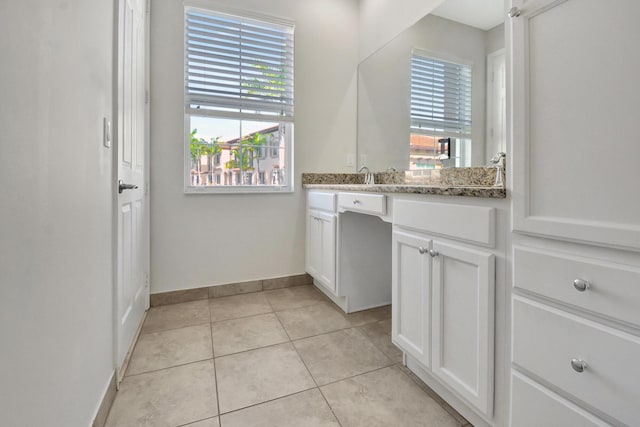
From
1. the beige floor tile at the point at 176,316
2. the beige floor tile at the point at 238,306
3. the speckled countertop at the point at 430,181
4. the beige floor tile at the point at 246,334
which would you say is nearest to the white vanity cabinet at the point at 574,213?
the speckled countertop at the point at 430,181

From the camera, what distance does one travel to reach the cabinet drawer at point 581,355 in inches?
27.3

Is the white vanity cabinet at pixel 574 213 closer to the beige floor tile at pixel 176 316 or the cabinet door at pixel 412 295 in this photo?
the cabinet door at pixel 412 295

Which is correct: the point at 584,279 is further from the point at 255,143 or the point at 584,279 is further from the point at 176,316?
the point at 255,143

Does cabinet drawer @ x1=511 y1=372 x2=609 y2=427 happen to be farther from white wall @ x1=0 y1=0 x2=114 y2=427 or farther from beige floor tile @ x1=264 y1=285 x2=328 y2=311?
beige floor tile @ x1=264 y1=285 x2=328 y2=311

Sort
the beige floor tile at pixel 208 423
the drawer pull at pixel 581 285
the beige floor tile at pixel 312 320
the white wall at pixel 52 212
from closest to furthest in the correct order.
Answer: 1. the white wall at pixel 52 212
2. the drawer pull at pixel 581 285
3. the beige floor tile at pixel 208 423
4. the beige floor tile at pixel 312 320

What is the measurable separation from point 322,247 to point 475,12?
1725 millimetres

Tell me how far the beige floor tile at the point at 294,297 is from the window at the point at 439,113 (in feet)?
4.17

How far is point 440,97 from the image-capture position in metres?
1.97

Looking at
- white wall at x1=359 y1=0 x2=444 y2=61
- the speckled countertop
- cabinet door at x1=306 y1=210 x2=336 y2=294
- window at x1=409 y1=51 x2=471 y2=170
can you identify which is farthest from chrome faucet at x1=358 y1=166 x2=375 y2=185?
white wall at x1=359 y1=0 x2=444 y2=61

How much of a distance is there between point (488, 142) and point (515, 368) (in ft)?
3.65

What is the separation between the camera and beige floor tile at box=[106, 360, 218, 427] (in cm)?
119

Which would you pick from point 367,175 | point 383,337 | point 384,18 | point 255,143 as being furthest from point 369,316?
point 384,18

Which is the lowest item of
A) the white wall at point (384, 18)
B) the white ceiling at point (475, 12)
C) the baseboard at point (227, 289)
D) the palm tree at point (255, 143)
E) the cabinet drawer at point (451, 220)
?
the baseboard at point (227, 289)

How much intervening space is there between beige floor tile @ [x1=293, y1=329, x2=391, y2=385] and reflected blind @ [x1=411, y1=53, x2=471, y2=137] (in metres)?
1.33
